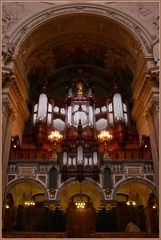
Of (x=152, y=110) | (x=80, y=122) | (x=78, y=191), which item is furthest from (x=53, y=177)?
(x=152, y=110)

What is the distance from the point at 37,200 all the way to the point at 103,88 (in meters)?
9.36

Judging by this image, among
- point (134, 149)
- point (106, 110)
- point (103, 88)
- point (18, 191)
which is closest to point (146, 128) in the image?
point (134, 149)

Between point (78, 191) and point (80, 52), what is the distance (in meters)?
9.46

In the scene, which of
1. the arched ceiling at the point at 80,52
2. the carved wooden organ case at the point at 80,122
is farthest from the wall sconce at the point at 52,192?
the arched ceiling at the point at 80,52

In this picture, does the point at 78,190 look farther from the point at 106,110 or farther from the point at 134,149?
the point at 106,110

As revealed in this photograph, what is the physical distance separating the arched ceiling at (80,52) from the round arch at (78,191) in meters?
7.45

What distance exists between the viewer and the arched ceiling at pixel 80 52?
1673 centimetres

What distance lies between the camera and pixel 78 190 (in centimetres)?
1597

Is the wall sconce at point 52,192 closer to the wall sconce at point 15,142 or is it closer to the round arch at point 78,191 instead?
the round arch at point 78,191

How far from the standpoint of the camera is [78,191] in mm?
16141

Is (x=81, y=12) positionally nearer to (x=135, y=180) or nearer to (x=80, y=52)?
(x=80, y=52)

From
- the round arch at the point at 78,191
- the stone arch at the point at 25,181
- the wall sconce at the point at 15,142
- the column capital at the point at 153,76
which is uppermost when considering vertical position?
the column capital at the point at 153,76

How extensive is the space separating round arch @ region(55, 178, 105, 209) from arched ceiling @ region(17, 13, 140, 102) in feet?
24.4

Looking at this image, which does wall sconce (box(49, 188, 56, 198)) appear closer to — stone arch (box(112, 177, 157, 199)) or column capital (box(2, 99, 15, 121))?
stone arch (box(112, 177, 157, 199))
